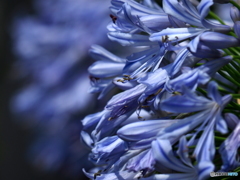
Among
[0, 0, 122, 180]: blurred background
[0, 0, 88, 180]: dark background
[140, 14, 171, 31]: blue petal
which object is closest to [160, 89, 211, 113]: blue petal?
[140, 14, 171, 31]: blue petal

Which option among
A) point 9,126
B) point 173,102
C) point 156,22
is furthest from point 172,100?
point 9,126

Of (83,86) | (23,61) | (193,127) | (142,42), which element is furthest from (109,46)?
(193,127)

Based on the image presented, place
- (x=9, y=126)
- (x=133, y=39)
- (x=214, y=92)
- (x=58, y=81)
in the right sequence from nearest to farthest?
(x=214, y=92) < (x=133, y=39) < (x=58, y=81) < (x=9, y=126)

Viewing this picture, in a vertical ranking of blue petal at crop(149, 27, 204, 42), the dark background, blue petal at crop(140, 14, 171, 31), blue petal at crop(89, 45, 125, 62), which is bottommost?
the dark background

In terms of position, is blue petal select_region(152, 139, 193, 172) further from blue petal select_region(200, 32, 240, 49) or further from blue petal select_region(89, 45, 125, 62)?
blue petal select_region(89, 45, 125, 62)

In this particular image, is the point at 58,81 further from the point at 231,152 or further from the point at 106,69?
the point at 231,152

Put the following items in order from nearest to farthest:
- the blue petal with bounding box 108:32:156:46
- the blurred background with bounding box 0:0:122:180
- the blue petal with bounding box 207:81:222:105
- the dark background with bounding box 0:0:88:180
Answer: the blue petal with bounding box 207:81:222:105 → the blue petal with bounding box 108:32:156:46 → the blurred background with bounding box 0:0:122:180 → the dark background with bounding box 0:0:88:180
